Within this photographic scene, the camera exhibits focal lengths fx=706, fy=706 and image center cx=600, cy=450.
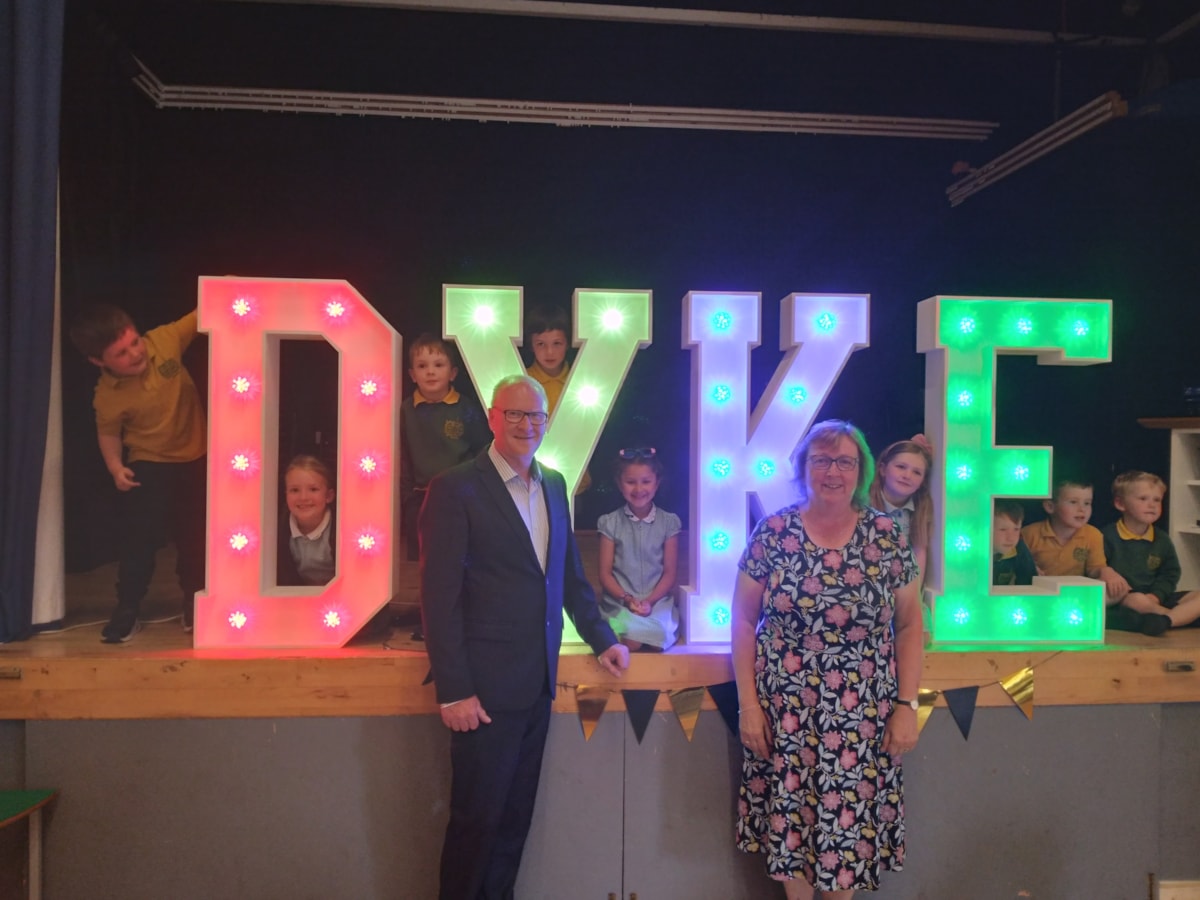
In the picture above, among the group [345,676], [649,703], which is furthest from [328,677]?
[649,703]

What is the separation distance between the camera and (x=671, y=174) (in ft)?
17.5

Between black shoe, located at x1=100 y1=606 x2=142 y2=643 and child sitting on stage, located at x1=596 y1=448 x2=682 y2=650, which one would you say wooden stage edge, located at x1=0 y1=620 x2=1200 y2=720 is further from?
child sitting on stage, located at x1=596 y1=448 x2=682 y2=650

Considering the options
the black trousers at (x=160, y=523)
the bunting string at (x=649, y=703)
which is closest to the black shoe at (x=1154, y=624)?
the bunting string at (x=649, y=703)

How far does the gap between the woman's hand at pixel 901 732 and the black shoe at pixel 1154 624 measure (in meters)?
1.44

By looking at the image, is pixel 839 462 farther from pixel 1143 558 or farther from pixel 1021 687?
pixel 1143 558

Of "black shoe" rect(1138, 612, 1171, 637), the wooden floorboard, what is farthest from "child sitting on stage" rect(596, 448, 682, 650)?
"black shoe" rect(1138, 612, 1171, 637)

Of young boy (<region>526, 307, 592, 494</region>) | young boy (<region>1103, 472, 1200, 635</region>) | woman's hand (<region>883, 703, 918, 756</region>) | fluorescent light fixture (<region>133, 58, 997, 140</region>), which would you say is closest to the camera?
woman's hand (<region>883, 703, 918, 756</region>)

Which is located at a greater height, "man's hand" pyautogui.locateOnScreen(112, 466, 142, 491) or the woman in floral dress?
"man's hand" pyautogui.locateOnScreen(112, 466, 142, 491)

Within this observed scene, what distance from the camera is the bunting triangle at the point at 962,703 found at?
8.33ft

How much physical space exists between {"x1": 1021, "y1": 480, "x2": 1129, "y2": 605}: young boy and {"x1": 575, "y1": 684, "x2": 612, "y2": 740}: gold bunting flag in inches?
80.4

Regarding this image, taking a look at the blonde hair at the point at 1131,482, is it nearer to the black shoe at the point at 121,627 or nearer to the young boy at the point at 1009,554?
the young boy at the point at 1009,554

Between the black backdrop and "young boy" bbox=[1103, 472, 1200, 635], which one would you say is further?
the black backdrop

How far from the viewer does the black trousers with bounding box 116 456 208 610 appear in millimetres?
2705

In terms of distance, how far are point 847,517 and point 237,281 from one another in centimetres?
216
